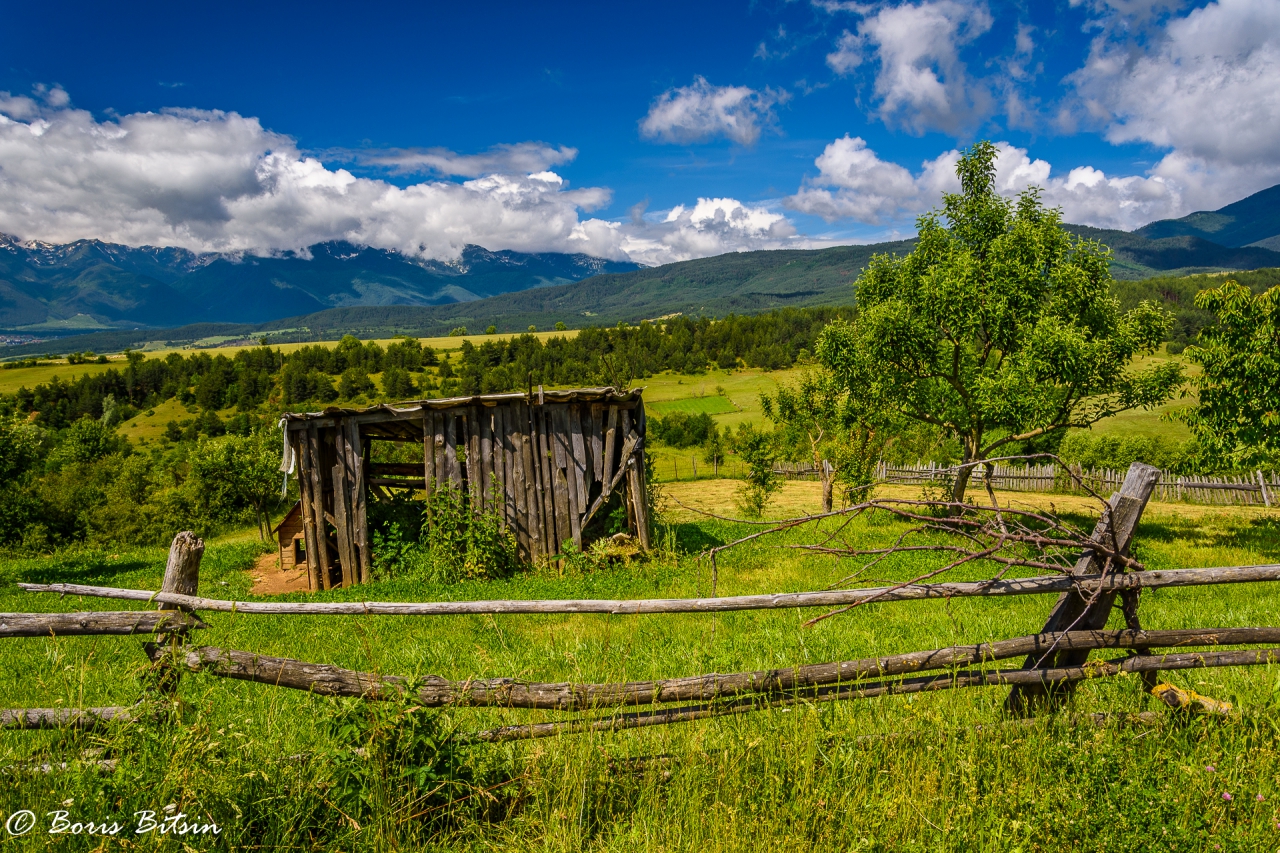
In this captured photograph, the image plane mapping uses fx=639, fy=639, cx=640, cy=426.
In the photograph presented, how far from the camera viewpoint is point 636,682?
359cm

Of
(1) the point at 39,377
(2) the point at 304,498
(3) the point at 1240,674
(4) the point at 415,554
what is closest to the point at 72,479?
(2) the point at 304,498

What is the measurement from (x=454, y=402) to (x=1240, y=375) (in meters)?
15.3

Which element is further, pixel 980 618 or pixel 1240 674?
pixel 980 618

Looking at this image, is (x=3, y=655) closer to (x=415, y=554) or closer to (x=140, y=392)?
(x=415, y=554)

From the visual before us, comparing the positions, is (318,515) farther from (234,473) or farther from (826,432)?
(826,432)

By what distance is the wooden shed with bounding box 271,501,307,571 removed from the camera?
14625 millimetres

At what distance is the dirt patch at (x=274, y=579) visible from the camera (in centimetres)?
1260

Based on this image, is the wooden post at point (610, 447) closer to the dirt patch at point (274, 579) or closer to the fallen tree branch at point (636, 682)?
the dirt patch at point (274, 579)

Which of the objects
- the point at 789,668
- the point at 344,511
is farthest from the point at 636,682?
the point at 344,511

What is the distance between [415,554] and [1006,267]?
40.7ft

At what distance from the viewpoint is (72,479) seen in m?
36.2

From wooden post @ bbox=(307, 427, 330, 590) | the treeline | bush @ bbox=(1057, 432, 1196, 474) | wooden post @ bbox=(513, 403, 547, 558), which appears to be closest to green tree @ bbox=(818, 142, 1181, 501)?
wooden post @ bbox=(513, 403, 547, 558)

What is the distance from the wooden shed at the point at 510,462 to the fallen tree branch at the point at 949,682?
800 cm

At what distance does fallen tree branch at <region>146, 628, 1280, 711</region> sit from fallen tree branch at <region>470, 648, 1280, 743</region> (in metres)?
0.08
